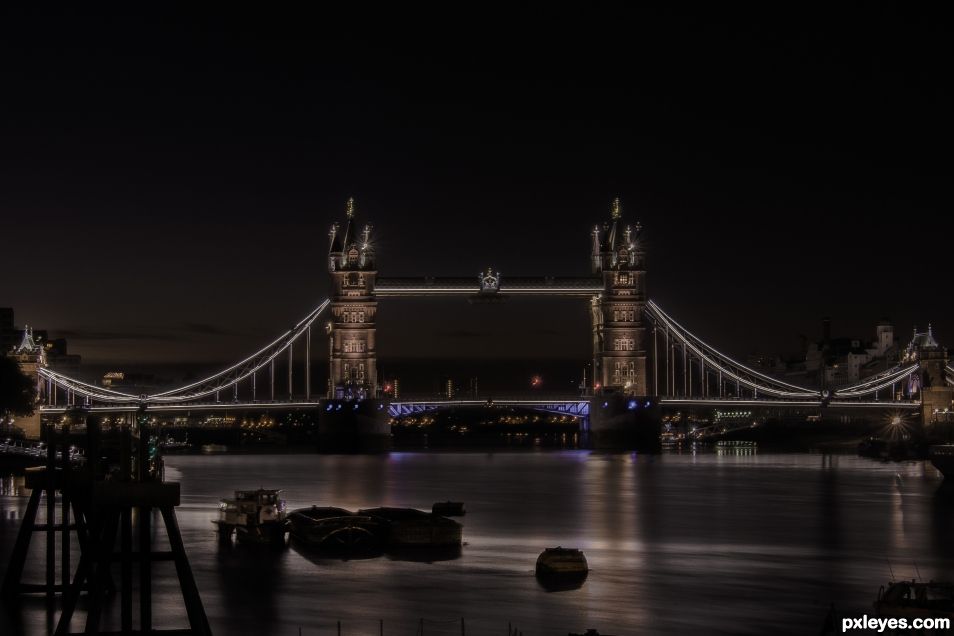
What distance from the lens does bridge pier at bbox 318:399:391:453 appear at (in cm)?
11675

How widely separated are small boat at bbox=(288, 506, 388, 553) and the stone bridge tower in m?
75.7

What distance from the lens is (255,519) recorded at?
151ft

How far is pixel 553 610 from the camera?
3344 centimetres

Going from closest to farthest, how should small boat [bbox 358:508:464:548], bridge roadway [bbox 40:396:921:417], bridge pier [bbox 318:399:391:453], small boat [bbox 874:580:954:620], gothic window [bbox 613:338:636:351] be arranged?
small boat [bbox 874:580:954:620] < small boat [bbox 358:508:464:548] < bridge pier [bbox 318:399:391:453] < bridge roadway [bbox 40:396:921:417] < gothic window [bbox 613:338:636:351]

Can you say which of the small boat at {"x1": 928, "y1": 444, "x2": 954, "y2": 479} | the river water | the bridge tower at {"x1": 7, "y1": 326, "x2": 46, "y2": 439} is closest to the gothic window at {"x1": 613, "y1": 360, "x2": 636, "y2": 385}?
the river water

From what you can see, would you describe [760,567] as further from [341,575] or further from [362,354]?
[362,354]

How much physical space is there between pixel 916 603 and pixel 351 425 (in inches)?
3532

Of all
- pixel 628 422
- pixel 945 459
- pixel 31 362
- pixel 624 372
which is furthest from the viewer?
pixel 624 372

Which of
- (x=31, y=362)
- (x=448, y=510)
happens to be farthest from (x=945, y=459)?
(x=31, y=362)

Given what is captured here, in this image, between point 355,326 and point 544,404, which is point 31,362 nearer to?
point 355,326

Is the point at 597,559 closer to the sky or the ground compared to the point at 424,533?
closer to the ground

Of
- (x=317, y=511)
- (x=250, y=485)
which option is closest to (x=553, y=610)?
(x=317, y=511)

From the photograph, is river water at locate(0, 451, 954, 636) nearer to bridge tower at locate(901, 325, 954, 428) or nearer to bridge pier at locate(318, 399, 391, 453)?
bridge pier at locate(318, 399, 391, 453)

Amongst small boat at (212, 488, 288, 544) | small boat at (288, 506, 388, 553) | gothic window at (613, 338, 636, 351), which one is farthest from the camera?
gothic window at (613, 338, 636, 351)
